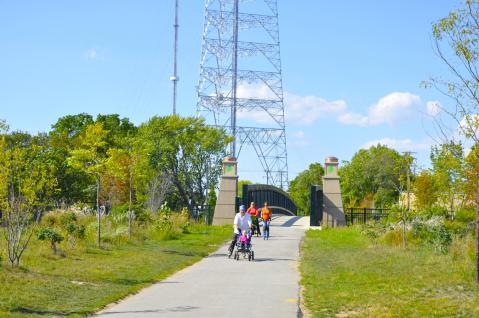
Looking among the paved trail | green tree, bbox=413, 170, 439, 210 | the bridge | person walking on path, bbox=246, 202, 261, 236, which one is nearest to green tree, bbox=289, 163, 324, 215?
the bridge

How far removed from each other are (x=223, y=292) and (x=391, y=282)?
3.28 m

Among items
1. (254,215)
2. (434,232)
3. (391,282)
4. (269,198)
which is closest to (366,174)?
(269,198)

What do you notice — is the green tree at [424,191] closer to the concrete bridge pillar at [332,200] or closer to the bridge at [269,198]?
the concrete bridge pillar at [332,200]

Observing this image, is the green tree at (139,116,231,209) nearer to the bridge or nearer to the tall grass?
the bridge

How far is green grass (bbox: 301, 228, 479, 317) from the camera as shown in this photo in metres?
9.79

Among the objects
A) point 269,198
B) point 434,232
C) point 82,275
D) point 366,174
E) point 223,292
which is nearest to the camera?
point 223,292

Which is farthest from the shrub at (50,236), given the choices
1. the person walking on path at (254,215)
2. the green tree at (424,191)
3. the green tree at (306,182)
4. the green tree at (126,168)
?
the green tree at (306,182)

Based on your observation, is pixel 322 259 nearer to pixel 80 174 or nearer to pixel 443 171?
pixel 443 171

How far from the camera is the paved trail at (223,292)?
9562 mm

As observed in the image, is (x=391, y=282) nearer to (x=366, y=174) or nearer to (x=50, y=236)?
(x=50, y=236)

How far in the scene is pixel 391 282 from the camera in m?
12.3

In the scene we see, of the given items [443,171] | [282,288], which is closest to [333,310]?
[282,288]

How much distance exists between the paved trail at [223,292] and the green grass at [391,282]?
19.3 inches

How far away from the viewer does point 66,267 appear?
47.9 ft
